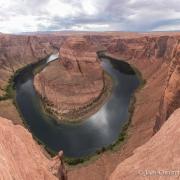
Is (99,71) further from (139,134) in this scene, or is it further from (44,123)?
(139,134)

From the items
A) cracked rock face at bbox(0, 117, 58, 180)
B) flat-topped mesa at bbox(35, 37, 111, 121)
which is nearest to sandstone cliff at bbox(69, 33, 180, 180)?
flat-topped mesa at bbox(35, 37, 111, 121)

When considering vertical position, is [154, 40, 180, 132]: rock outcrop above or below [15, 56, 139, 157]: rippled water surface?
above

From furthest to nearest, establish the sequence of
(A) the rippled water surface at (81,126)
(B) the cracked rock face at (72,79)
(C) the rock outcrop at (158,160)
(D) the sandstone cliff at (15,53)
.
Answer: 1. (D) the sandstone cliff at (15,53)
2. (B) the cracked rock face at (72,79)
3. (A) the rippled water surface at (81,126)
4. (C) the rock outcrop at (158,160)

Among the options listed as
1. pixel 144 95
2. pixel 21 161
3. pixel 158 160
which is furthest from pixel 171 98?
pixel 144 95

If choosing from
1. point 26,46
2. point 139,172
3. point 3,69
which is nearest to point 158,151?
point 139,172

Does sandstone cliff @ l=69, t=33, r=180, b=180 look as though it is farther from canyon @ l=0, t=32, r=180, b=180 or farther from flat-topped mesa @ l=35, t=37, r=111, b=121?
flat-topped mesa @ l=35, t=37, r=111, b=121

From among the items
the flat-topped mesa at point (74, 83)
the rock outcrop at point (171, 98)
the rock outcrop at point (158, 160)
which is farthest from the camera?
the flat-topped mesa at point (74, 83)

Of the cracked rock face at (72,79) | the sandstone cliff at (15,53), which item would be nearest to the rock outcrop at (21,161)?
the cracked rock face at (72,79)

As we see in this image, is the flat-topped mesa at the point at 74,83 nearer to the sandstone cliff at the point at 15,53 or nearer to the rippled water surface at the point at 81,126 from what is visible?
the rippled water surface at the point at 81,126
